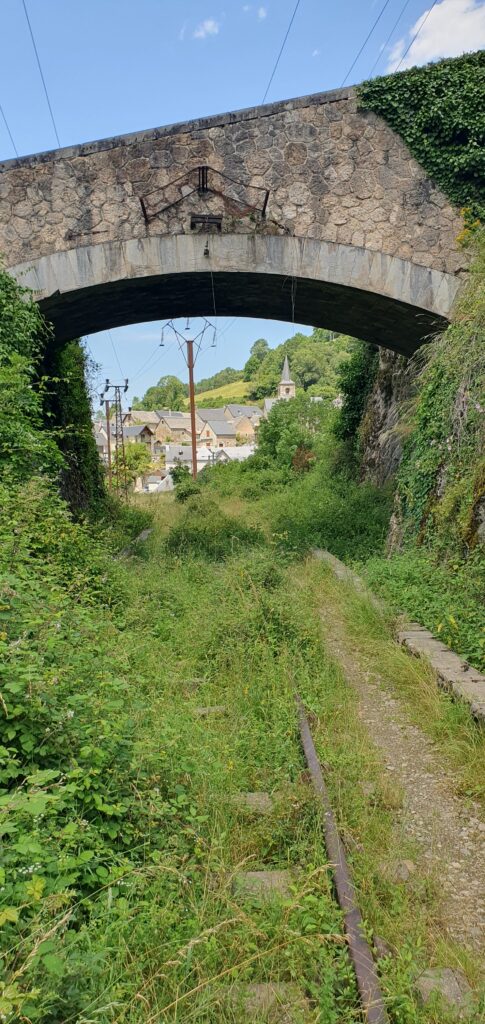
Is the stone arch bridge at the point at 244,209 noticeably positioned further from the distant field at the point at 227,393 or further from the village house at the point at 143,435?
the distant field at the point at 227,393

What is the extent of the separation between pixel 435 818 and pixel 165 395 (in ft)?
559

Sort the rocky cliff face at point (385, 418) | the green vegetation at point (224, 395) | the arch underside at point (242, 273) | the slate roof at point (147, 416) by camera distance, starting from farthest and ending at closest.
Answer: the green vegetation at point (224, 395)
the slate roof at point (147, 416)
the rocky cliff face at point (385, 418)
the arch underside at point (242, 273)

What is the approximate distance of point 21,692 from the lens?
9.12ft

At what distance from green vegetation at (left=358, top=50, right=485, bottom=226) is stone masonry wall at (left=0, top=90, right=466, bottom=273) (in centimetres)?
17

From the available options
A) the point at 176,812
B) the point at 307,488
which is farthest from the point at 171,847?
the point at 307,488

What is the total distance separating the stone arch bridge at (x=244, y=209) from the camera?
346 inches

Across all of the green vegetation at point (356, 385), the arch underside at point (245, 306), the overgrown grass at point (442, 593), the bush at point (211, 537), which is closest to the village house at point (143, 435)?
the green vegetation at point (356, 385)

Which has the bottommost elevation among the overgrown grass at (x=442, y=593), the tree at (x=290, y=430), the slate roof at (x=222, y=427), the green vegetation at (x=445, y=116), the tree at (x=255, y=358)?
the overgrown grass at (x=442, y=593)

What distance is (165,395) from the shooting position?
169 m

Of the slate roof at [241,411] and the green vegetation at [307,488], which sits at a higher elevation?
the slate roof at [241,411]

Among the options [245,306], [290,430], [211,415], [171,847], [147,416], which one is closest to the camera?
[171,847]

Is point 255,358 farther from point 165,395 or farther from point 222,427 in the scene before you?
point 222,427

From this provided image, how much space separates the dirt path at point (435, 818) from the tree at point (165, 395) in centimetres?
16091

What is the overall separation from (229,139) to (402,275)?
3186 mm
